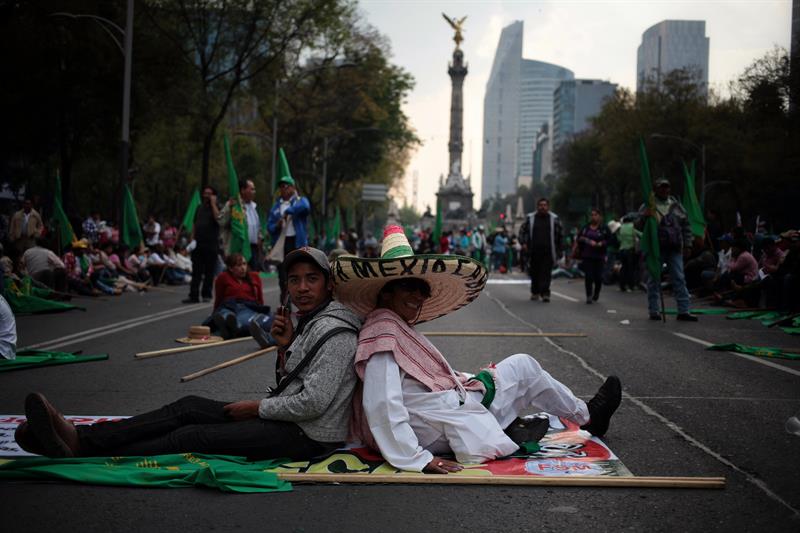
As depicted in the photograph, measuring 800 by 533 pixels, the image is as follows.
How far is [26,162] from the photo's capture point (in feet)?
113

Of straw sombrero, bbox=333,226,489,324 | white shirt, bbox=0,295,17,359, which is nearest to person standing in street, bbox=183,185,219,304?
white shirt, bbox=0,295,17,359

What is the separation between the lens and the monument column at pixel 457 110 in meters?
78.2

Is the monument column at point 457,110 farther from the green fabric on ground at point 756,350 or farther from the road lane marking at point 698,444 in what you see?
the road lane marking at point 698,444

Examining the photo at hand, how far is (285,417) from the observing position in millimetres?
4430

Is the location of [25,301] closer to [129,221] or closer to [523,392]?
[129,221]

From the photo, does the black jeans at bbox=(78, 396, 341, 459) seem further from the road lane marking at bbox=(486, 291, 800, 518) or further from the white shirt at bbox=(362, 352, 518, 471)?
the road lane marking at bbox=(486, 291, 800, 518)

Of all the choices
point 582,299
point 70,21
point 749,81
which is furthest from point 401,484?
point 749,81

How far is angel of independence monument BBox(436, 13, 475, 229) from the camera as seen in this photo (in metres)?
77.6

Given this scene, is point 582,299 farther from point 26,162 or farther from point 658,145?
point 658,145

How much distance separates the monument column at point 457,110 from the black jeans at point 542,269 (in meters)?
61.6

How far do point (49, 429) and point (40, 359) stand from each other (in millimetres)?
4245

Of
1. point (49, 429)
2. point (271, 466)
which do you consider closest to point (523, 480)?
point (271, 466)

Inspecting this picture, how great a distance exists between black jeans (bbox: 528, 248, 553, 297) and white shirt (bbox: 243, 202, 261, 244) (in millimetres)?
5517

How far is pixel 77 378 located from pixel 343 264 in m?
4.13
